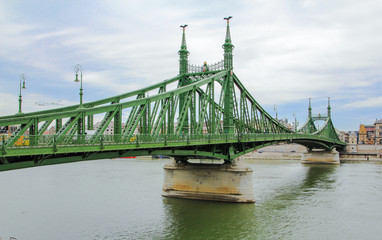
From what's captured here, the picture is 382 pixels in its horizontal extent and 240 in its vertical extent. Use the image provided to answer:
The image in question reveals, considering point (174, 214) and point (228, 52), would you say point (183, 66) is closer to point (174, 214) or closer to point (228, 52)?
point (228, 52)

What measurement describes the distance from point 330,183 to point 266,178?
31.6ft

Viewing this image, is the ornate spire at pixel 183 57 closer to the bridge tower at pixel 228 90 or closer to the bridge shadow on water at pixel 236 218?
the bridge tower at pixel 228 90

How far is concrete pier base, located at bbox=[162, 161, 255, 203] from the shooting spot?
37281 mm

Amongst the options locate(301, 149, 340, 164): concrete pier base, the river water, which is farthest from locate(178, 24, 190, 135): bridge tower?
locate(301, 149, 340, 164): concrete pier base

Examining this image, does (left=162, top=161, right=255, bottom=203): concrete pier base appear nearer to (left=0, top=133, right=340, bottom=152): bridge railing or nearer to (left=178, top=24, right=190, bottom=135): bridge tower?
(left=0, top=133, right=340, bottom=152): bridge railing

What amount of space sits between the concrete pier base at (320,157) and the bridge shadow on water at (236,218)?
5502 centimetres

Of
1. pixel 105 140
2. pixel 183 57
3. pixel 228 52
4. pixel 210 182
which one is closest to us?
pixel 105 140

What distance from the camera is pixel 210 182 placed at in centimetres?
3847

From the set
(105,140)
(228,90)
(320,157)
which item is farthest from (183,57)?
(320,157)

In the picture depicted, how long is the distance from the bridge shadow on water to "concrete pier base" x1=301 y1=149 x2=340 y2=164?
55022mm

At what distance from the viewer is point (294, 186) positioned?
5103 centimetres

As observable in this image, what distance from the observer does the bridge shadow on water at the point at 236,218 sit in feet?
90.4

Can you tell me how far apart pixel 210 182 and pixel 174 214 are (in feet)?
22.5

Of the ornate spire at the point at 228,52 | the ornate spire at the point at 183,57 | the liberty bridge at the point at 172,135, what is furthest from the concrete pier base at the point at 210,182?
the ornate spire at the point at 228,52
